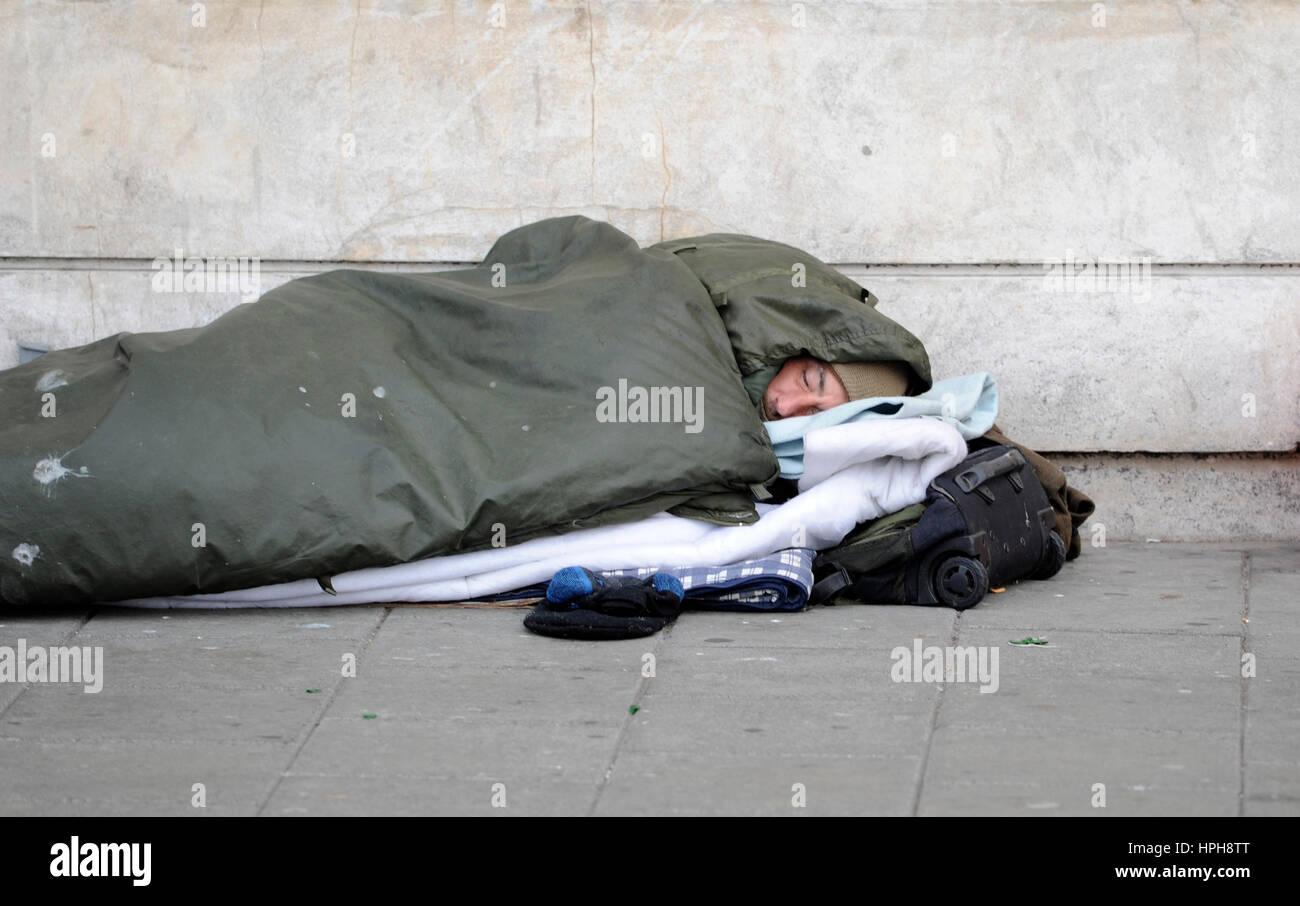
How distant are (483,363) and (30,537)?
1.05 metres

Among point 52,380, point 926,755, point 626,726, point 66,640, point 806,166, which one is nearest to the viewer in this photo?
point 926,755

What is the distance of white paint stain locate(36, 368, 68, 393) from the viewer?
366 centimetres

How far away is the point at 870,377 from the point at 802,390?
171 millimetres

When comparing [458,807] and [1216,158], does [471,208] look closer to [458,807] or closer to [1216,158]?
[1216,158]

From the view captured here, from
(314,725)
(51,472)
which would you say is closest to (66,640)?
(51,472)

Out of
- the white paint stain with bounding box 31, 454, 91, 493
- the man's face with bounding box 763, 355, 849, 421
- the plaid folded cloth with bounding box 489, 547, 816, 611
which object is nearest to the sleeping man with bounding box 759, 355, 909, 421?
the man's face with bounding box 763, 355, 849, 421

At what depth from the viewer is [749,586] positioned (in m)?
3.58

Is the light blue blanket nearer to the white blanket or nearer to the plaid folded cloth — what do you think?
the white blanket

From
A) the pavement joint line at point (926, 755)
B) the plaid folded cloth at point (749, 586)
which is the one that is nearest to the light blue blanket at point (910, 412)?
the plaid folded cloth at point (749, 586)

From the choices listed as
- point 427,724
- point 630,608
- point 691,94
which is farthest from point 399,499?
point 691,94

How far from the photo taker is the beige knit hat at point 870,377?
3889 millimetres

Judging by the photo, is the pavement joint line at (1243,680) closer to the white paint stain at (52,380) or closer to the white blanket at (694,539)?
the white blanket at (694,539)

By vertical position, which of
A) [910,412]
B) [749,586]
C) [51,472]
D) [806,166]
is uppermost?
[806,166]

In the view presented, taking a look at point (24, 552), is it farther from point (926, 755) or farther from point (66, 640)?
point (926, 755)
